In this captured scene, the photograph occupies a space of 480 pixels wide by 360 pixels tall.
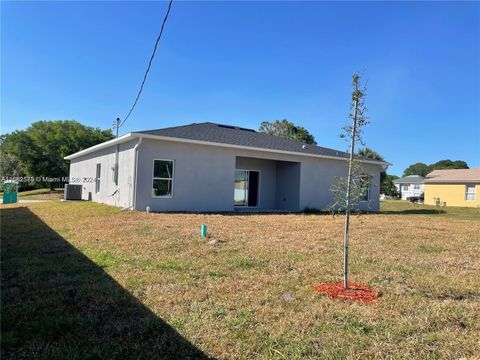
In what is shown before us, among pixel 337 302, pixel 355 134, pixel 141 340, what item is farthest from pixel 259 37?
pixel 141 340

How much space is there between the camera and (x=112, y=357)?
2.74m

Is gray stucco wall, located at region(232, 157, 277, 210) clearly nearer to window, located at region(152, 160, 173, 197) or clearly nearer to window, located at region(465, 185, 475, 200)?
window, located at region(152, 160, 173, 197)

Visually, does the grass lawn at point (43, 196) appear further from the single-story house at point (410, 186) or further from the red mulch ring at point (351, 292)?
the single-story house at point (410, 186)

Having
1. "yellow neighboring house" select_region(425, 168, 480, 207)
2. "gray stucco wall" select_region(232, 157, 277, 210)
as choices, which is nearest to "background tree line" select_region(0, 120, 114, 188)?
"gray stucco wall" select_region(232, 157, 277, 210)

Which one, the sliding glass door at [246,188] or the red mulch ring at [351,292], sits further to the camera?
the sliding glass door at [246,188]

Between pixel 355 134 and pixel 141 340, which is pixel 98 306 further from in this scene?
pixel 355 134

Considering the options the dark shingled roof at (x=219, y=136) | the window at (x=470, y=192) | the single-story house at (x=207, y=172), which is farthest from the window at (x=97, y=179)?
the window at (x=470, y=192)

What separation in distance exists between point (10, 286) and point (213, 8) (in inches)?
297

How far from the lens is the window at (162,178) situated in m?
14.4

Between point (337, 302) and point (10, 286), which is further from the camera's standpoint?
point (10, 286)

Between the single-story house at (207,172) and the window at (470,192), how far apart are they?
20.0 meters

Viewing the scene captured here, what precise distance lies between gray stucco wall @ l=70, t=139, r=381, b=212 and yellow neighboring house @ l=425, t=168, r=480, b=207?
65.5 ft

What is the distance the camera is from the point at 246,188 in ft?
62.3

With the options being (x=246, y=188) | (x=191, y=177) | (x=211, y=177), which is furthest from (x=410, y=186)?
(x=191, y=177)
